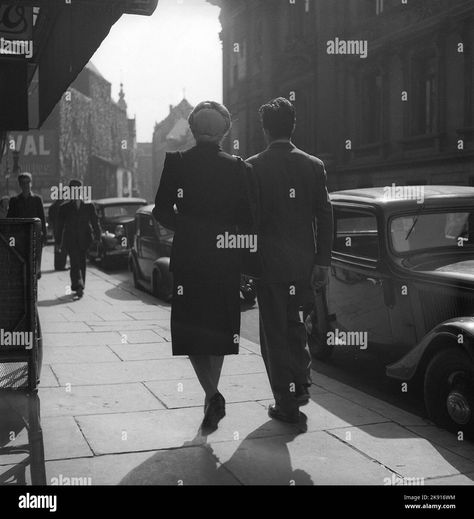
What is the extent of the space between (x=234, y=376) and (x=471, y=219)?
231cm

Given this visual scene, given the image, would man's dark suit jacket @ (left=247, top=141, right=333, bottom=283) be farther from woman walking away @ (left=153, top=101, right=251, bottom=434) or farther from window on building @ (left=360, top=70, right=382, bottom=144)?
window on building @ (left=360, top=70, right=382, bottom=144)

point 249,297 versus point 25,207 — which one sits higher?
point 25,207

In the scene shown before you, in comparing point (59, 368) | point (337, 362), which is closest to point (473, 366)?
point (337, 362)

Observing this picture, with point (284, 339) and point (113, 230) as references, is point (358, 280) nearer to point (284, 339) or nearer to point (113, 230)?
point (284, 339)

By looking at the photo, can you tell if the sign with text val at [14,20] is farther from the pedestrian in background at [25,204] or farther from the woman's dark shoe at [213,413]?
the woman's dark shoe at [213,413]

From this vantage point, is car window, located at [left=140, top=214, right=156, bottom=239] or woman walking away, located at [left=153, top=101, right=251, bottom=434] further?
car window, located at [left=140, top=214, right=156, bottom=239]

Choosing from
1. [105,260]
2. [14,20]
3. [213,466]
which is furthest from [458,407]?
[105,260]

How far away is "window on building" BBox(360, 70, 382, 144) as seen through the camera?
22797 millimetres

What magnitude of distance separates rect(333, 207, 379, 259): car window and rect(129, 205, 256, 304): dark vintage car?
13.5 feet

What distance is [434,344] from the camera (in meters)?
4.64

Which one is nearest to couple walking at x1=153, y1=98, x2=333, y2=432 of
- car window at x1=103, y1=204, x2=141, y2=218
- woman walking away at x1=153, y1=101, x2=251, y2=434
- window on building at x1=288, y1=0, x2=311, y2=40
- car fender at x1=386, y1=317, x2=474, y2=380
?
woman walking away at x1=153, y1=101, x2=251, y2=434

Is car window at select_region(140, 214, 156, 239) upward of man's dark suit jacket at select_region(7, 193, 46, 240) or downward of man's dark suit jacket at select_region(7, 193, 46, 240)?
downward

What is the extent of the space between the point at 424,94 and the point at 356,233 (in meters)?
15.4
